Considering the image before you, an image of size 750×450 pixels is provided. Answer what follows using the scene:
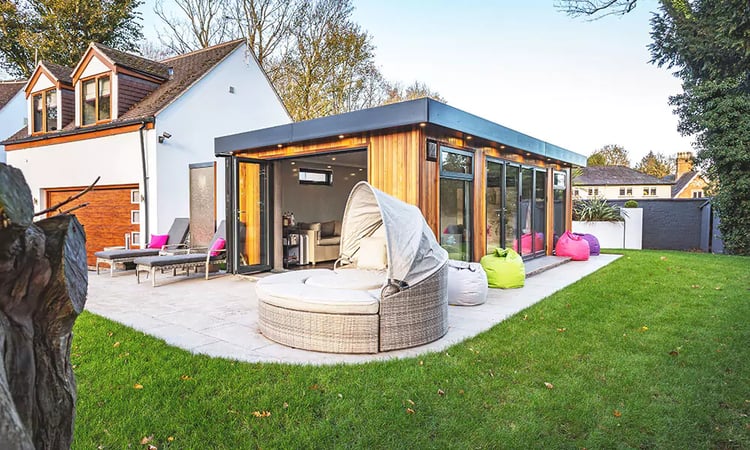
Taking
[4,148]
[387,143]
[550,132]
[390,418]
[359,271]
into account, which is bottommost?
[390,418]

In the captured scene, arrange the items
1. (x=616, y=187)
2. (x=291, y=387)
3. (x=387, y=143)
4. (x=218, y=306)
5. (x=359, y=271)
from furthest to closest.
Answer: (x=616, y=187)
(x=387, y=143)
(x=218, y=306)
(x=359, y=271)
(x=291, y=387)

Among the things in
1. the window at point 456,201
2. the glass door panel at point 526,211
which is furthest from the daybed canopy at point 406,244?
the glass door panel at point 526,211

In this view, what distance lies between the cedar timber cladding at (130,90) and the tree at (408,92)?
984 cm

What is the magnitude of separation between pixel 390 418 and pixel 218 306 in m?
3.82

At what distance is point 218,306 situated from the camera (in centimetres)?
588

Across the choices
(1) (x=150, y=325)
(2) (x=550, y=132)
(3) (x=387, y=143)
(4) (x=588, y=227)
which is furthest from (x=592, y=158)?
(1) (x=150, y=325)

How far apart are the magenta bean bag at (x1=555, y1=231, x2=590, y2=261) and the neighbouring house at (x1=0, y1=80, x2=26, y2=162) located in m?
17.5

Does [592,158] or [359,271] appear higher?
[592,158]

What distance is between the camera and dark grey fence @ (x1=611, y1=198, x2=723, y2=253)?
1437 centimetres

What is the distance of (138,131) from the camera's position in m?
10.6

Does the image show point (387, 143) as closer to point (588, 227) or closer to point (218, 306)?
point (218, 306)

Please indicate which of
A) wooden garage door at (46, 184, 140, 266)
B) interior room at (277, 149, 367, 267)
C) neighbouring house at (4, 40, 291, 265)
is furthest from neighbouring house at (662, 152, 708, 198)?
wooden garage door at (46, 184, 140, 266)

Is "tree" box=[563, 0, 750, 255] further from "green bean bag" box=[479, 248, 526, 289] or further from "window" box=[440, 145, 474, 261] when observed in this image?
"green bean bag" box=[479, 248, 526, 289]

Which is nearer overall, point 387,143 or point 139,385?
point 139,385
